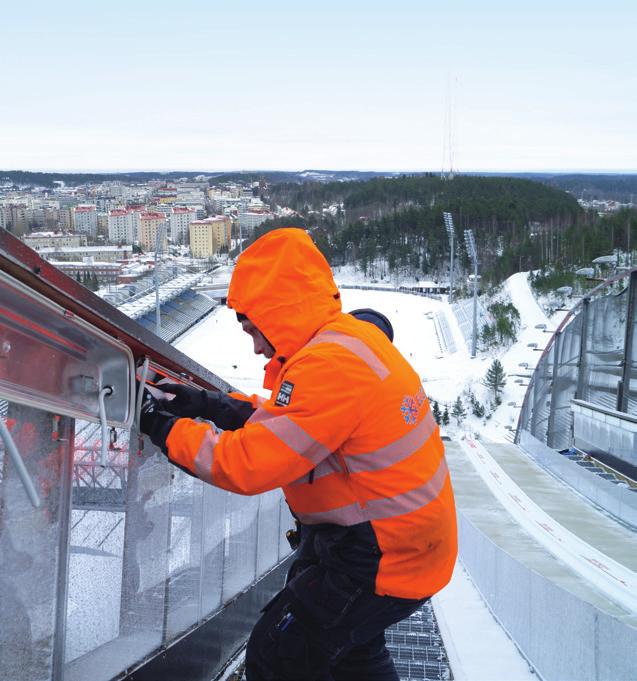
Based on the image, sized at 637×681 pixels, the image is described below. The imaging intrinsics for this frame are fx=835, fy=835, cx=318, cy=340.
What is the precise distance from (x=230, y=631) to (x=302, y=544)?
1.46 meters

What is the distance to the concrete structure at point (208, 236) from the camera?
267 ft

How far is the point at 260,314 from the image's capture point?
6.92 ft

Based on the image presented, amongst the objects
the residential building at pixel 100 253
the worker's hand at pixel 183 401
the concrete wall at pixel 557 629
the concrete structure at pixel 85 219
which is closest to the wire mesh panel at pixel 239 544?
the worker's hand at pixel 183 401

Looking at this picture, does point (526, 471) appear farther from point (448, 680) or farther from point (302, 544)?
point (302, 544)

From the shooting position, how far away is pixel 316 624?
2146 mm

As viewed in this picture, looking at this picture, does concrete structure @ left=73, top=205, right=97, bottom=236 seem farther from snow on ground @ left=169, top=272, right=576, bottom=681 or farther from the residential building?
snow on ground @ left=169, top=272, right=576, bottom=681

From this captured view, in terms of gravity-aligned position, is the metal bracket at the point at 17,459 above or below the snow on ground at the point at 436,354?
above

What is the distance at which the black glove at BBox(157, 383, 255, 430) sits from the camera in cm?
245

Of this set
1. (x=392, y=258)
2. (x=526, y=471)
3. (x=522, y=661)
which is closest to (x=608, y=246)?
(x=392, y=258)

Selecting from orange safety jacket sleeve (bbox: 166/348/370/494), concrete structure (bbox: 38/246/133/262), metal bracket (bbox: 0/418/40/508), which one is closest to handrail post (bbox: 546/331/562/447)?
concrete structure (bbox: 38/246/133/262)

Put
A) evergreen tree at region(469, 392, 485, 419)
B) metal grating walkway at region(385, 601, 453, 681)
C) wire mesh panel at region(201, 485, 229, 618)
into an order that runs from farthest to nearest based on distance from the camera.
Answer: evergreen tree at region(469, 392, 485, 419) → metal grating walkway at region(385, 601, 453, 681) → wire mesh panel at region(201, 485, 229, 618)

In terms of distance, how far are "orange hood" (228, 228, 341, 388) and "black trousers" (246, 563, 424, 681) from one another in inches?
23.8

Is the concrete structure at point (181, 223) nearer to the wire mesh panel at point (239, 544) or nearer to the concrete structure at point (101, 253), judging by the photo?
the concrete structure at point (101, 253)

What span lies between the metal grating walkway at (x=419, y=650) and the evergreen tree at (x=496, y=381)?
28851 millimetres
